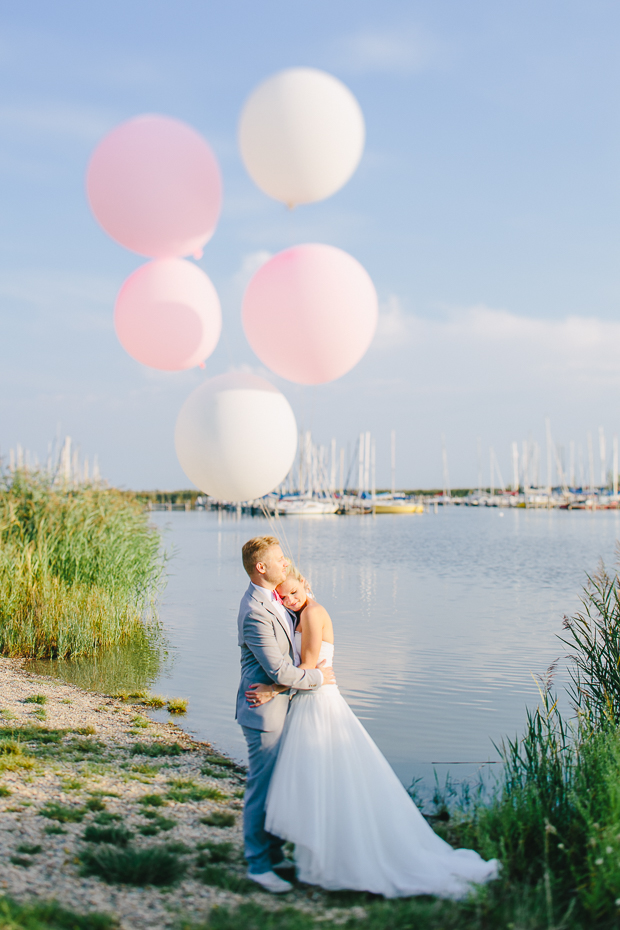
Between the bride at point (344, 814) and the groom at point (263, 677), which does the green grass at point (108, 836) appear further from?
the bride at point (344, 814)

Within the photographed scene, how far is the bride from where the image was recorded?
389 cm

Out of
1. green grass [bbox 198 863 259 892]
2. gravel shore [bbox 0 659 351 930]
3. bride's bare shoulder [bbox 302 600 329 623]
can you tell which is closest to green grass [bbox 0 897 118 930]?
gravel shore [bbox 0 659 351 930]

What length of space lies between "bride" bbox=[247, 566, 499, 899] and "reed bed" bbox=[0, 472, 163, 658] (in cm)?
823

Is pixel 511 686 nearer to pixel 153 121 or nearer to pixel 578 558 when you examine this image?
pixel 153 121

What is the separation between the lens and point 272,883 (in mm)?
3941

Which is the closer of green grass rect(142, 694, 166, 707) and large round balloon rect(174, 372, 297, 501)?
large round balloon rect(174, 372, 297, 501)

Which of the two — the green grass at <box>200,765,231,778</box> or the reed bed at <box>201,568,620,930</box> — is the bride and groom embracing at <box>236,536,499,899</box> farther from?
the green grass at <box>200,765,231,778</box>

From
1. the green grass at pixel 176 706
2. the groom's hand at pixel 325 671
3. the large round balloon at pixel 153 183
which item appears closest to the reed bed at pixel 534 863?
the groom's hand at pixel 325 671

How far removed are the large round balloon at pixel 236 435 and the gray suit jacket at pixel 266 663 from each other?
2.61 ft

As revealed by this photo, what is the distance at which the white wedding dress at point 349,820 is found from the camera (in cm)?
389

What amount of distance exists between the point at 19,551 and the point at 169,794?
7960 mm

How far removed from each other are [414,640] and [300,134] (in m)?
12.4

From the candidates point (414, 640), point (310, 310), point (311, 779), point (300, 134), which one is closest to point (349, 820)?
point (311, 779)

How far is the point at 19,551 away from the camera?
488 inches
